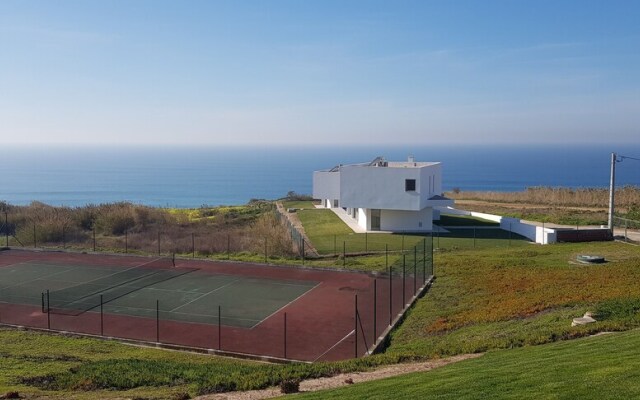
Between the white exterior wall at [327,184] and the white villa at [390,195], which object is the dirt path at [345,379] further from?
the white exterior wall at [327,184]

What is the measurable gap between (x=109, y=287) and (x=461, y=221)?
1234 inches

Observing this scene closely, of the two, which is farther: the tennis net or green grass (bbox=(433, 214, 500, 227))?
green grass (bbox=(433, 214, 500, 227))

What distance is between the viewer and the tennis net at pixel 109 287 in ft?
81.8

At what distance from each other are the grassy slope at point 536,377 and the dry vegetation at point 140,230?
2497 centimetres

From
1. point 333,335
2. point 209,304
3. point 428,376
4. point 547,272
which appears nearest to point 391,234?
point 547,272

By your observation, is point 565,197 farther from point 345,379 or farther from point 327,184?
point 345,379

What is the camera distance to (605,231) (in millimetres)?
36250

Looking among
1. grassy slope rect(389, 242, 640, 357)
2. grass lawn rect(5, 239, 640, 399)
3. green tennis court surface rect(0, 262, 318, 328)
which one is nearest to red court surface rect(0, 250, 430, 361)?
green tennis court surface rect(0, 262, 318, 328)

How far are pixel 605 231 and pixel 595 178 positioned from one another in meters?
176

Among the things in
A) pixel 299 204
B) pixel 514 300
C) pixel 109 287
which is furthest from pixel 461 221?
pixel 109 287

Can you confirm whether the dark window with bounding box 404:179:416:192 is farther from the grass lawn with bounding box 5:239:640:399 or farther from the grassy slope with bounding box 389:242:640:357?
the grass lawn with bounding box 5:239:640:399

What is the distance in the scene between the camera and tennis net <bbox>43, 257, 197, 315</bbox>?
81.8 ft

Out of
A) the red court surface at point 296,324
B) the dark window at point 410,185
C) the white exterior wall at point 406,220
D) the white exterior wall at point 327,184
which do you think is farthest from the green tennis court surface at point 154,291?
the white exterior wall at point 327,184

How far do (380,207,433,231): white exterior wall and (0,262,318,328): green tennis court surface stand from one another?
16.3 m
